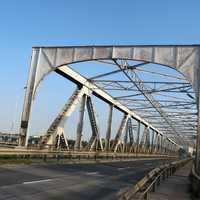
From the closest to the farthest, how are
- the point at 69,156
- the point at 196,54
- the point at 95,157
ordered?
the point at 196,54 → the point at 69,156 → the point at 95,157

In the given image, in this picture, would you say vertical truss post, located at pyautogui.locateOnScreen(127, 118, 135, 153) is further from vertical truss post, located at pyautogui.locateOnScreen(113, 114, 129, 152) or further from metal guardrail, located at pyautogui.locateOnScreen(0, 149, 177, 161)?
metal guardrail, located at pyautogui.locateOnScreen(0, 149, 177, 161)

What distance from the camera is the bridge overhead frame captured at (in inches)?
1010

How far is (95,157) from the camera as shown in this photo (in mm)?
40562

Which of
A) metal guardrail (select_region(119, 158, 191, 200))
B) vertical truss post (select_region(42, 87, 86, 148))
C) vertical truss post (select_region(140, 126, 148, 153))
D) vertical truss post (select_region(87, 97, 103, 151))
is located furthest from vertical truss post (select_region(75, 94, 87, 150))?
vertical truss post (select_region(140, 126, 148, 153))

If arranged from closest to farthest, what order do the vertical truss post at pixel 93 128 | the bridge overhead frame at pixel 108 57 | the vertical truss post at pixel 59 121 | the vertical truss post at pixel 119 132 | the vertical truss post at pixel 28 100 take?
the bridge overhead frame at pixel 108 57
the vertical truss post at pixel 28 100
the vertical truss post at pixel 59 121
the vertical truss post at pixel 93 128
the vertical truss post at pixel 119 132

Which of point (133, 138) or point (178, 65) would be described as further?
point (133, 138)

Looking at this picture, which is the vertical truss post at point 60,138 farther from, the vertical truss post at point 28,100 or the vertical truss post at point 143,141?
the vertical truss post at point 143,141

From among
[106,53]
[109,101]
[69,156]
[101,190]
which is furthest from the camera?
[109,101]

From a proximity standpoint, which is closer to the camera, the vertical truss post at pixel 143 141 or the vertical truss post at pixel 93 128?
the vertical truss post at pixel 93 128

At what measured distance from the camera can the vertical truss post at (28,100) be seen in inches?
1159

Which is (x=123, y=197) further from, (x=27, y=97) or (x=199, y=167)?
(x=27, y=97)

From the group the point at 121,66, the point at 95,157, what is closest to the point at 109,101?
the point at 95,157

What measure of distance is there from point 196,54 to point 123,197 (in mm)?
18973

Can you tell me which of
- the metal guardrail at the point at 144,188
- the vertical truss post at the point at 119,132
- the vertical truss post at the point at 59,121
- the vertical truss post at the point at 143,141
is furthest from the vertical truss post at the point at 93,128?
the vertical truss post at the point at 143,141
